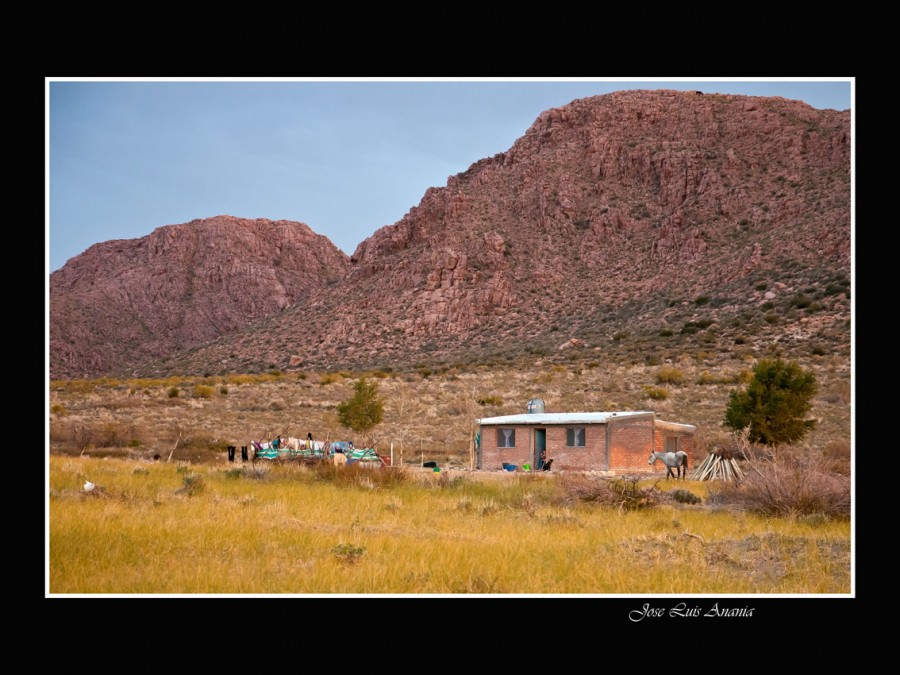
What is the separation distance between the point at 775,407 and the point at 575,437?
623 cm

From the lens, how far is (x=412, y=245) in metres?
77.6

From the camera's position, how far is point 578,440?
23141mm

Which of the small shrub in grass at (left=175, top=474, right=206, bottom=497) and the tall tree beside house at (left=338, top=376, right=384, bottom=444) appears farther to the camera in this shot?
the tall tree beside house at (left=338, top=376, right=384, bottom=444)

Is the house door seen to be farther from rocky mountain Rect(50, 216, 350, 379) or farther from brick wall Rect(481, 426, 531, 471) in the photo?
rocky mountain Rect(50, 216, 350, 379)

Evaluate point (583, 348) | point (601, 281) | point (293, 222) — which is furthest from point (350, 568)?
point (293, 222)

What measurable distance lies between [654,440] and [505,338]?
35702 mm

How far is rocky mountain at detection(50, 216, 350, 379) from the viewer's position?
3022 inches

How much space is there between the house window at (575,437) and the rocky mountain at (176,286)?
181ft

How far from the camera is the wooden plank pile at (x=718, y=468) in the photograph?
19875mm

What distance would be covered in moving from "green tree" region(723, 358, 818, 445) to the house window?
494 centimetres

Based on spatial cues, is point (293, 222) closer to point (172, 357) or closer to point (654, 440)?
point (172, 357)

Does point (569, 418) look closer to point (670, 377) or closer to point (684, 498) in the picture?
point (684, 498)

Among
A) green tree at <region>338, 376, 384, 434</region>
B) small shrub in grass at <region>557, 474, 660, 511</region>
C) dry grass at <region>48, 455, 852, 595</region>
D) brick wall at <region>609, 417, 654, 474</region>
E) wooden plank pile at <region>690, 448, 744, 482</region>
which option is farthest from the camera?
green tree at <region>338, 376, 384, 434</region>

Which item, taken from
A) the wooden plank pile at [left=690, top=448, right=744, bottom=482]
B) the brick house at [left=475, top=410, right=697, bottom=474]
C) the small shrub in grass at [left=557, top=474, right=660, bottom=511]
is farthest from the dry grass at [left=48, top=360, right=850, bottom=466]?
the small shrub in grass at [left=557, top=474, right=660, bottom=511]
